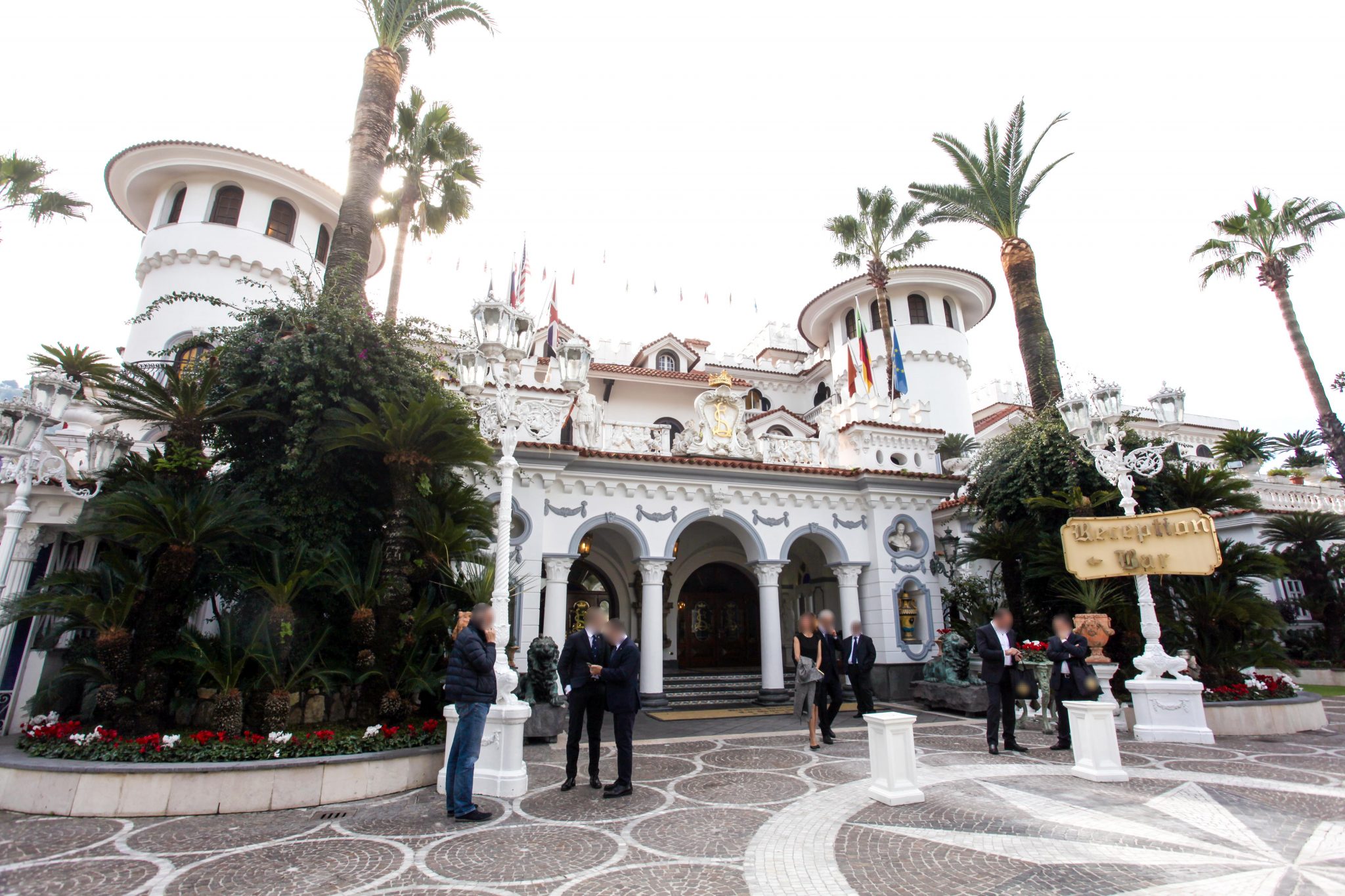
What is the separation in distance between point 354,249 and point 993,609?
15055mm

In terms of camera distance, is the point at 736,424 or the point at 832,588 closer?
the point at 736,424

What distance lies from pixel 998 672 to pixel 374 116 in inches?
615

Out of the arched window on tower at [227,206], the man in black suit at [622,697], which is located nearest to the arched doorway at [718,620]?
the man in black suit at [622,697]

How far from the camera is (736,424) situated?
16.2m

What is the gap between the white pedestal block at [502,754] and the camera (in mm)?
6796

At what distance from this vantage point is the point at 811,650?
915cm

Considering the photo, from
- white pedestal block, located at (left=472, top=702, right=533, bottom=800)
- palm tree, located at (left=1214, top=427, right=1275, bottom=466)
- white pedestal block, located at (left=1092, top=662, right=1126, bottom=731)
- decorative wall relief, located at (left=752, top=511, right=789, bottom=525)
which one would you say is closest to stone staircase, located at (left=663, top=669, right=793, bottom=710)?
decorative wall relief, located at (left=752, top=511, right=789, bottom=525)

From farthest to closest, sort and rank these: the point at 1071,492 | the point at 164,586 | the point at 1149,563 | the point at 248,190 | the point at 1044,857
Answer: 1. the point at 248,190
2. the point at 1071,492
3. the point at 1149,563
4. the point at 164,586
5. the point at 1044,857

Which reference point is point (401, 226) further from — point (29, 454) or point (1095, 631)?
point (1095, 631)

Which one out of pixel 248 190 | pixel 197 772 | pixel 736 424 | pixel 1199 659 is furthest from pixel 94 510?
pixel 1199 659

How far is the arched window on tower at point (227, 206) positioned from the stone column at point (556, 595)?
13.5 meters

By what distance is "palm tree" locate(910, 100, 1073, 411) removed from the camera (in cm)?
1628

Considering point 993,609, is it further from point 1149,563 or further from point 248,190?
point 248,190

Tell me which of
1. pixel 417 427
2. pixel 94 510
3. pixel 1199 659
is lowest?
pixel 1199 659
